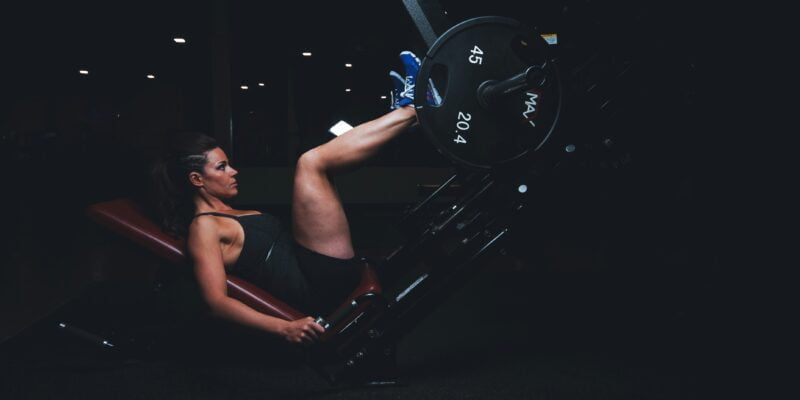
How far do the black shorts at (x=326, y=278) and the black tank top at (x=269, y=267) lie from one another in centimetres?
3

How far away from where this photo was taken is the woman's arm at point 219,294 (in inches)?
73.2

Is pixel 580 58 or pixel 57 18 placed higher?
pixel 57 18

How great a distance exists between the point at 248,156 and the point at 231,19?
4.67 ft

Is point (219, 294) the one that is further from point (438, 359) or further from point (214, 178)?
point (438, 359)

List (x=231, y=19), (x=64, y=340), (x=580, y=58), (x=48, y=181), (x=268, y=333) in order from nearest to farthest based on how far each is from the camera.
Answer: (x=268, y=333) < (x=580, y=58) < (x=64, y=340) < (x=48, y=181) < (x=231, y=19)

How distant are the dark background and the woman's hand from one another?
0.28 meters

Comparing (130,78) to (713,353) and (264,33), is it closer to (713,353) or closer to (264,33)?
(264,33)

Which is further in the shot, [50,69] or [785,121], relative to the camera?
[50,69]

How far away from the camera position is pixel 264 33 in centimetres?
609

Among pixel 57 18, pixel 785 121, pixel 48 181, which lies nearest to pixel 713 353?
pixel 785 121

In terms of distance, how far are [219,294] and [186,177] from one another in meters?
0.51

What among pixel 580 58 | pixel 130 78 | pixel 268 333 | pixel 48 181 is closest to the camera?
pixel 268 333

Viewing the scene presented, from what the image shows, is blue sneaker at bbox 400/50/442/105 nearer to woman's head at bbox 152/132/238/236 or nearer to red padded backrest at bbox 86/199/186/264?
woman's head at bbox 152/132/238/236

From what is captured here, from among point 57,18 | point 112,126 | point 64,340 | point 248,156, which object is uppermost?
point 57,18
